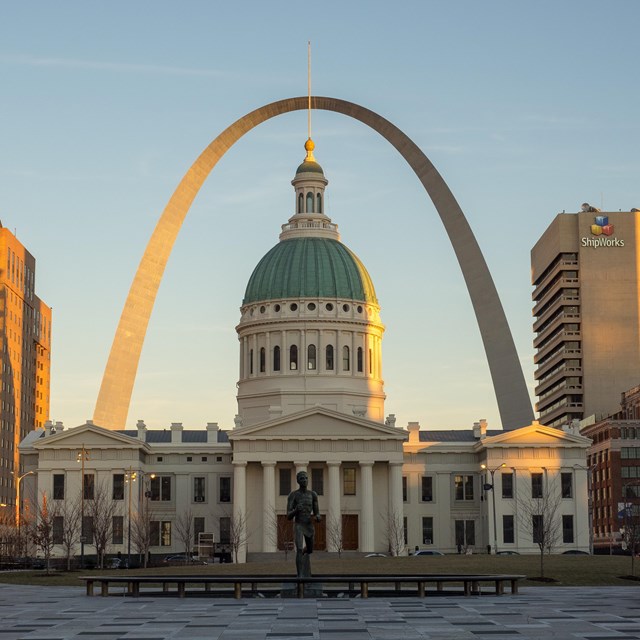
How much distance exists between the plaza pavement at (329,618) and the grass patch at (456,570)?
15646 millimetres

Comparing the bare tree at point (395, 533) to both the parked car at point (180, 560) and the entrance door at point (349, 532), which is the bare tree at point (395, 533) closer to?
the entrance door at point (349, 532)

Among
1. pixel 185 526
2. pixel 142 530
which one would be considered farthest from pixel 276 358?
pixel 142 530

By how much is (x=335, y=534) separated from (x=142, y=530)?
18962 mm

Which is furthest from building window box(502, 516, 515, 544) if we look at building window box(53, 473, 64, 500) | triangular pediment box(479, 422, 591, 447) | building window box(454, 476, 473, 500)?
building window box(53, 473, 64, 500)

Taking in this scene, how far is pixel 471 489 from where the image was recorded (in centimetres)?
14688

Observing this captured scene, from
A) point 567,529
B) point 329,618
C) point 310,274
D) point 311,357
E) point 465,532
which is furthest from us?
point 310,274

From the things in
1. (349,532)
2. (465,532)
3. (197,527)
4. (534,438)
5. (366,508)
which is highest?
(534,438)

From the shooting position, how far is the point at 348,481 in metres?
143

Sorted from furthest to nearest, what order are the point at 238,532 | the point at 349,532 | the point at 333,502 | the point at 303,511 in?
the point at 349,532 < the point at 333,502 < the point at 238,532 < the point at 303,511

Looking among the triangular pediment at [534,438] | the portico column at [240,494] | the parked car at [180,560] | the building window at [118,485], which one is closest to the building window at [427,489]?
the triangular pediment at [534,438]

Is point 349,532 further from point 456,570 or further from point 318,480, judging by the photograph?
point 456,570

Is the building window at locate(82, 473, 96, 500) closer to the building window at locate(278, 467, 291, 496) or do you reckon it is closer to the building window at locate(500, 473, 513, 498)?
the building window at locate(278, 467, 291, 496)

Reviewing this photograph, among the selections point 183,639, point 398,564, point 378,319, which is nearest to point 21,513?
point 378,319

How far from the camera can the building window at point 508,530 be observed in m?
139
